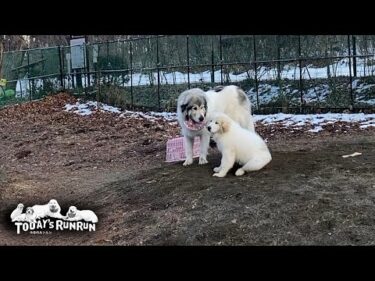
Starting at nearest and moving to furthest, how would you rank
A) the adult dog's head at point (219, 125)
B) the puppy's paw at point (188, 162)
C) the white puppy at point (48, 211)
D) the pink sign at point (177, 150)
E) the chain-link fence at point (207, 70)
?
the white puppy at point (48, 211), the adult dog's head at point (219, 125), the puppy's paw at point (188, 162), the pink sign at point (177, 150), the chain-link fence at point (207, 70)

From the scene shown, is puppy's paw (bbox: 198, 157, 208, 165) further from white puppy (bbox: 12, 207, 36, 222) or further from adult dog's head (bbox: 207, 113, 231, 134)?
white puppy (bbox: 12, 207, 36, 222)

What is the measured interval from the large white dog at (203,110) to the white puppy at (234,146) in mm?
444

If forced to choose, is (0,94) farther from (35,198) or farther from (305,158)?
(305,158)

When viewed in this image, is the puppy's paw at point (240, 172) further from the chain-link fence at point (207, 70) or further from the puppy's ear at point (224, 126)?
the chain-link fence at point (207, 70)

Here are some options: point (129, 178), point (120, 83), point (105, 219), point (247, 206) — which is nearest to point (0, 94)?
point (120, 83)

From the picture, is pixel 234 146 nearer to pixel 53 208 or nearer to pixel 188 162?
pixel 188 162

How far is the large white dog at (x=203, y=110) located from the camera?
496cm

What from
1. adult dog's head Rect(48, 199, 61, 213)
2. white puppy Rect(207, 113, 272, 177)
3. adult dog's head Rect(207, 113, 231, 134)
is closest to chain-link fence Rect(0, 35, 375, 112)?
white puppy Rect(207, 113, 272, 177)

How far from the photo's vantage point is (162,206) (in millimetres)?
4098

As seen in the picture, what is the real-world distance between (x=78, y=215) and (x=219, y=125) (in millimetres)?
1534

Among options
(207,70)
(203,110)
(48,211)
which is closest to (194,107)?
(203,110)

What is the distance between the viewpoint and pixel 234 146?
14.5 ft

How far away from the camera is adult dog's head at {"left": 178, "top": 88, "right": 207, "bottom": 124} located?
494cm

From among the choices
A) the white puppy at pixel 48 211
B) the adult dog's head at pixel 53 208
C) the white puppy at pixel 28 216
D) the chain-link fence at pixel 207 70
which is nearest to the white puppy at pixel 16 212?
the white puppy at pixel 28 216
